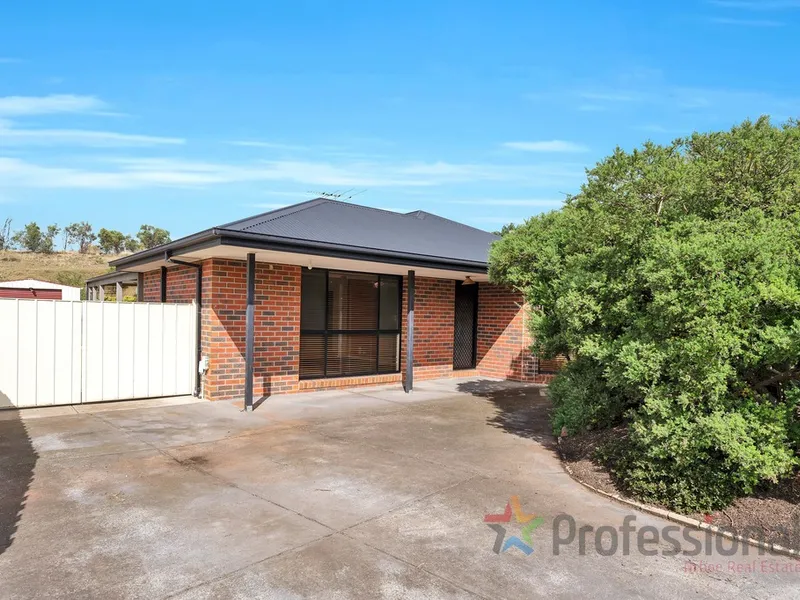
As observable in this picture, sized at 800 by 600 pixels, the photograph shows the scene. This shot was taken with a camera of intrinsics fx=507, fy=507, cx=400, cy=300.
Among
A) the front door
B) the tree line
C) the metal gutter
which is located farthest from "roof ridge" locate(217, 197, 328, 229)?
the tree line

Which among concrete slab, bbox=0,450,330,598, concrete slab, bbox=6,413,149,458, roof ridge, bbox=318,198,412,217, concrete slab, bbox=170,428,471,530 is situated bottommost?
concrete slab, bbox=6,413,149,458

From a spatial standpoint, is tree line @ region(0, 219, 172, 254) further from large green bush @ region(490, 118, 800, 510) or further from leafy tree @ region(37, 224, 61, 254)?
large green bush @ region(490, 118, 800, 510)

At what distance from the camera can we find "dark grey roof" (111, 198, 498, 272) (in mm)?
7629

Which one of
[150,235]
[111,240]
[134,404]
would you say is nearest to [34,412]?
[134,404]

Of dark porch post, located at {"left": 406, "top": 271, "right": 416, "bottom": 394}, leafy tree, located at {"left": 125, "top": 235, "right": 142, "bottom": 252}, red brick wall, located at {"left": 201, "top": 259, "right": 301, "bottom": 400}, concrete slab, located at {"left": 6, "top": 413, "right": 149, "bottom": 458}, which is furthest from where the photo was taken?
leafy tree, located at {"left": 125, "top": 235, "right": 142, "bottom": 252}

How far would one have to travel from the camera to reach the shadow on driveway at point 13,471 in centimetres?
372

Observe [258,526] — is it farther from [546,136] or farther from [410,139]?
[410,139]

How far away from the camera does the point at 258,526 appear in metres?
3.76

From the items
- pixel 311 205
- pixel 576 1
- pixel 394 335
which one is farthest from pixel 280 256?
pixel 576 1

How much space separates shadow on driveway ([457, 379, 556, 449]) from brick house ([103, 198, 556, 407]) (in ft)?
3.55

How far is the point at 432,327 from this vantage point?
12.0 m

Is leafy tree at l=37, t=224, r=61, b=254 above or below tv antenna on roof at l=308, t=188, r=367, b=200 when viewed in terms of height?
above

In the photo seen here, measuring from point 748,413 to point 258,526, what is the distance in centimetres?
387

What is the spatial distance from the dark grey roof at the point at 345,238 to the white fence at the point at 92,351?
1285mm
